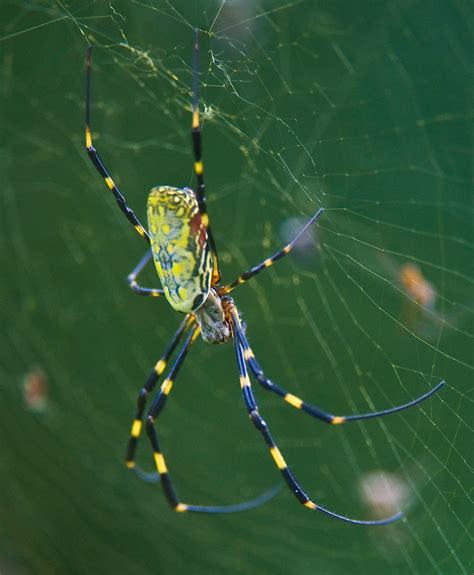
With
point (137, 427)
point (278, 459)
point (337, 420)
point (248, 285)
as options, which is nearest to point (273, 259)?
point (337, 420)

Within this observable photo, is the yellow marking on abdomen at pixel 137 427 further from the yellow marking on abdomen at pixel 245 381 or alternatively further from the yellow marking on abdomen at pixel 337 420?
the yellow marking on abdomen at pixel 337 420

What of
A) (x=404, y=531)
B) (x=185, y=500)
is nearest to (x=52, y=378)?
(x=185, y=500)

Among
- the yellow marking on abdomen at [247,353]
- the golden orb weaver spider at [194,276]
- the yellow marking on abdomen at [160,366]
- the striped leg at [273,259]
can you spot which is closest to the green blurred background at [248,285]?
the striped leg at [273,259]

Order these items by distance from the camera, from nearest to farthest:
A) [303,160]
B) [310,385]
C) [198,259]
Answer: [198,259] → [303,160] → [310,385]

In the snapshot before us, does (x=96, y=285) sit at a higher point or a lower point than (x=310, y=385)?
higher

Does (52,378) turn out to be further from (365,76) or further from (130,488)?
(365,76)

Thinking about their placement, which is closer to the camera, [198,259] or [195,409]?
[198,259]
